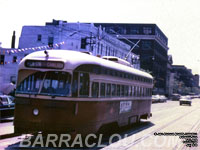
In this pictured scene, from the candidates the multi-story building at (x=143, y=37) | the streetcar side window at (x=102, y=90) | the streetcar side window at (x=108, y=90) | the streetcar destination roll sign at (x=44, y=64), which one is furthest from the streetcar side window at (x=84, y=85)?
the multi-story building at (x=143, y=37)

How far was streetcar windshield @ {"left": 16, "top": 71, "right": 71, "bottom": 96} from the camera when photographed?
31.3 feet

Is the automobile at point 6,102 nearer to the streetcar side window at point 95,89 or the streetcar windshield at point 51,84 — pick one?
the streetcar windshield at point 51,84

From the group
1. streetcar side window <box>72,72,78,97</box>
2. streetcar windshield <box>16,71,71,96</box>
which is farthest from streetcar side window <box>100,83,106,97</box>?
streetcar windshield <box>16,71,71,96</box>

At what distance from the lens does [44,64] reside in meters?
9.69

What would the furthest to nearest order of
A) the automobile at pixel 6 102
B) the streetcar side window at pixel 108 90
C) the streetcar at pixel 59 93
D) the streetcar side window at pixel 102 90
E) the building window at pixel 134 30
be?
1. the building window at pixel 134 30
2. the automobile at pixel 6 102
3. the streetcar side window at pixel 108 90
4. the streetcar side window at pixel 102 90
5. the streetcar at pixel 59 93

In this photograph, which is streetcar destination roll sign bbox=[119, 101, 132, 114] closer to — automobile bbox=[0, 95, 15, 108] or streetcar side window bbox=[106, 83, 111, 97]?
streetcar side window bbox=[106, 83, 111, 97]

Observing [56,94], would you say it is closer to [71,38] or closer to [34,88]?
[34,88]

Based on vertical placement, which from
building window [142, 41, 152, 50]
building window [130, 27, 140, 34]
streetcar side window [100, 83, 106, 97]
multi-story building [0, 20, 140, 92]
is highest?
building window [130, 27, 140, 34]

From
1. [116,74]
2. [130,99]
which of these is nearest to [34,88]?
[116,74]

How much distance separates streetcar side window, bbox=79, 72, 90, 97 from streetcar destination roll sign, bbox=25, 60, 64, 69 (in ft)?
2.53

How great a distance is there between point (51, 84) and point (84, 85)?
3.71ft

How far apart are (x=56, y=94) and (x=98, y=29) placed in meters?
41.0

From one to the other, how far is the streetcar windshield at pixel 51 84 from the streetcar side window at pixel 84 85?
0.51 metres

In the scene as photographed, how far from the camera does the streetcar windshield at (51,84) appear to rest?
953 centimetres
